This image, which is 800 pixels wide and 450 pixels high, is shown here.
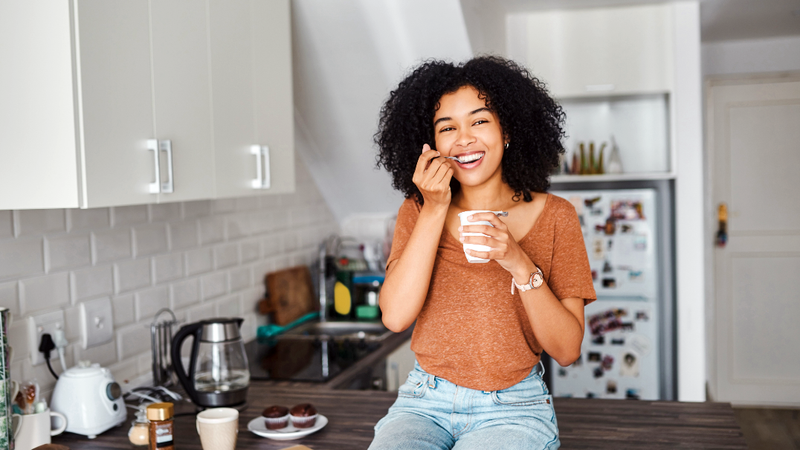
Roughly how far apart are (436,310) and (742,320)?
13.5 feet

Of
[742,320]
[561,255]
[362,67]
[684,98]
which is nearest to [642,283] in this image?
[684,98]

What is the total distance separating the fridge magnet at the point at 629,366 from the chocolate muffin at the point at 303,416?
2523mm

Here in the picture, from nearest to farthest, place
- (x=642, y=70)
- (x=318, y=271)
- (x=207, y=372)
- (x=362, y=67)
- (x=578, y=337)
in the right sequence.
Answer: (x=578, y=337) → (x=207, y=372) → (x=362, y=67) → (x=318, y=271) → (x=642, y=70)

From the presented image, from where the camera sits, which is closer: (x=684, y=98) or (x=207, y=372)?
(x=207, y=372)

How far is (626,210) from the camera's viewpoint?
11.8 ft

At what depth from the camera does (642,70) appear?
3477 mm

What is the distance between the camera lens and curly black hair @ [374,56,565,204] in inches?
56.9

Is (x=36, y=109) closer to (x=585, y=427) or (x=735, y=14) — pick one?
(x=585, y=427)

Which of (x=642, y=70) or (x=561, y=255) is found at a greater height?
(x=642, y=70)

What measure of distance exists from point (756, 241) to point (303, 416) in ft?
13.5

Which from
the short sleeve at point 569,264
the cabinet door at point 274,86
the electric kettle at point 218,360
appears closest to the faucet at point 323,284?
the cabinet door at point 274,86

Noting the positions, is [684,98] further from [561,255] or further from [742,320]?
[561,255]

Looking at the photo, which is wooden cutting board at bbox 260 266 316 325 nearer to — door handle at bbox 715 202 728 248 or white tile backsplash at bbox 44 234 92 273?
white tile backsplash at bbox 44 234 92 273

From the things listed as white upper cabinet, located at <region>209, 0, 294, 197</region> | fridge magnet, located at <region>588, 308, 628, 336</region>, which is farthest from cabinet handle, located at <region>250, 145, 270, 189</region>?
fridge magnet, located at <region>588, 308, 628, 336</region>
